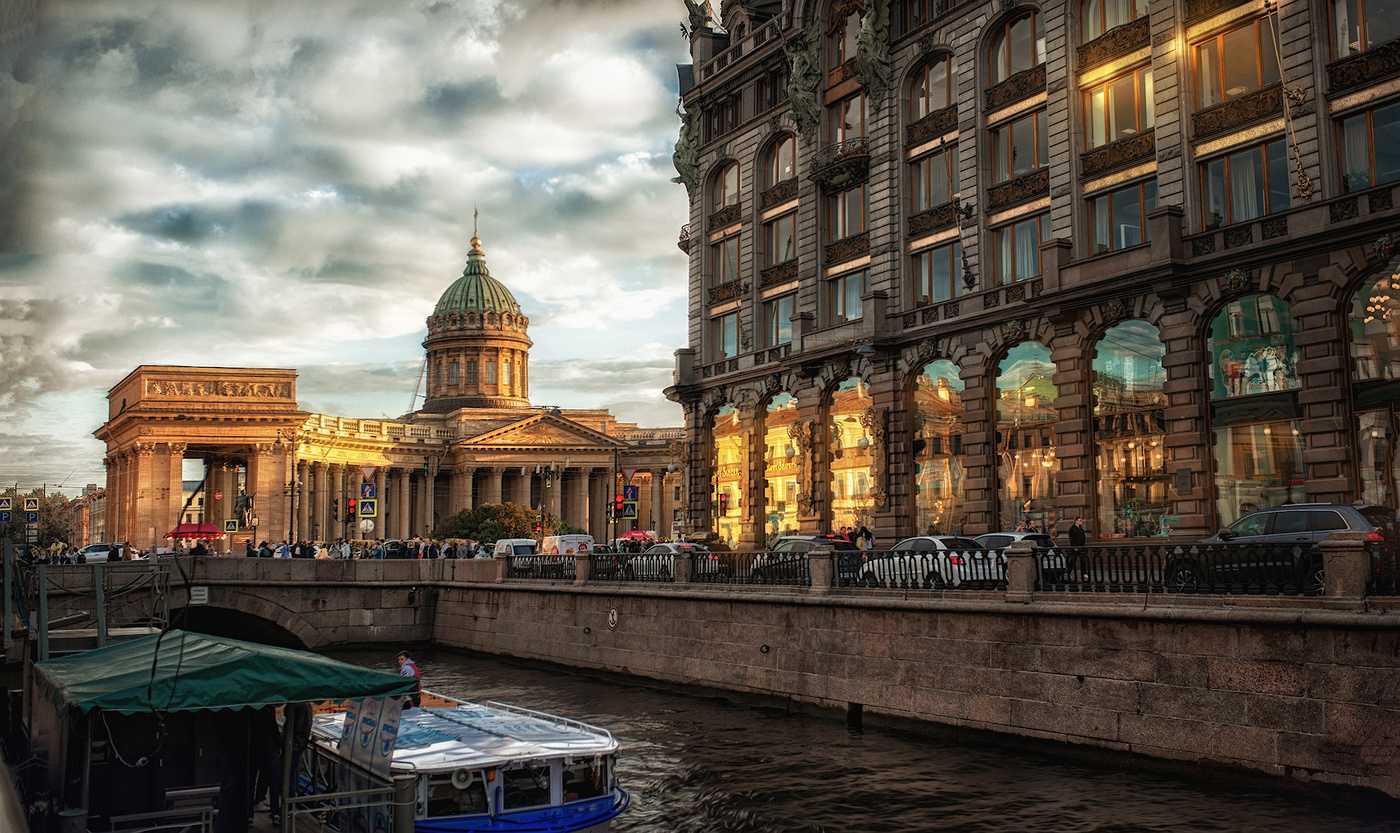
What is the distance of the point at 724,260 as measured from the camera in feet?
171

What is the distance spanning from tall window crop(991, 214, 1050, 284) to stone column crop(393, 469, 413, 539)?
9492cm

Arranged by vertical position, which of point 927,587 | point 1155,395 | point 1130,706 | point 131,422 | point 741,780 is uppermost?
point 131,422

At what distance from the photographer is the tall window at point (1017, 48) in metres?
37.2

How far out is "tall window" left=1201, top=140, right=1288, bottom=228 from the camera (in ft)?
97.8

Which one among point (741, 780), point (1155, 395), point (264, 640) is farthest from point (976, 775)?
point (264, 640)

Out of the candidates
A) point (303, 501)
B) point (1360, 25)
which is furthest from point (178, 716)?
point (303, 501)

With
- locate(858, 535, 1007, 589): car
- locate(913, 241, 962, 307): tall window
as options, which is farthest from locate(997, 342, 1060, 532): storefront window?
locate(858, 535, 1007, 589): car

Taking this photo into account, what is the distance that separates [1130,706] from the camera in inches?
798

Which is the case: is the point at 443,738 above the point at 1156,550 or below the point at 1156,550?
below

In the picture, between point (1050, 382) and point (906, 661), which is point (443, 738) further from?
point (1050, 382)

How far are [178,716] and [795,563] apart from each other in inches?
736

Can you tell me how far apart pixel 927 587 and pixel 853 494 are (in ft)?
57.9

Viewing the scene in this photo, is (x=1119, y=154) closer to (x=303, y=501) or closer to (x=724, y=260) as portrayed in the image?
(x=724, y=260)

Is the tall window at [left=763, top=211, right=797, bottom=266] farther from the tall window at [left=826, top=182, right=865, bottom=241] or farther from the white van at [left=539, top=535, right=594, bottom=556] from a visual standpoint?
the white van at [left=539, top=535, right=594, bottom=556]
